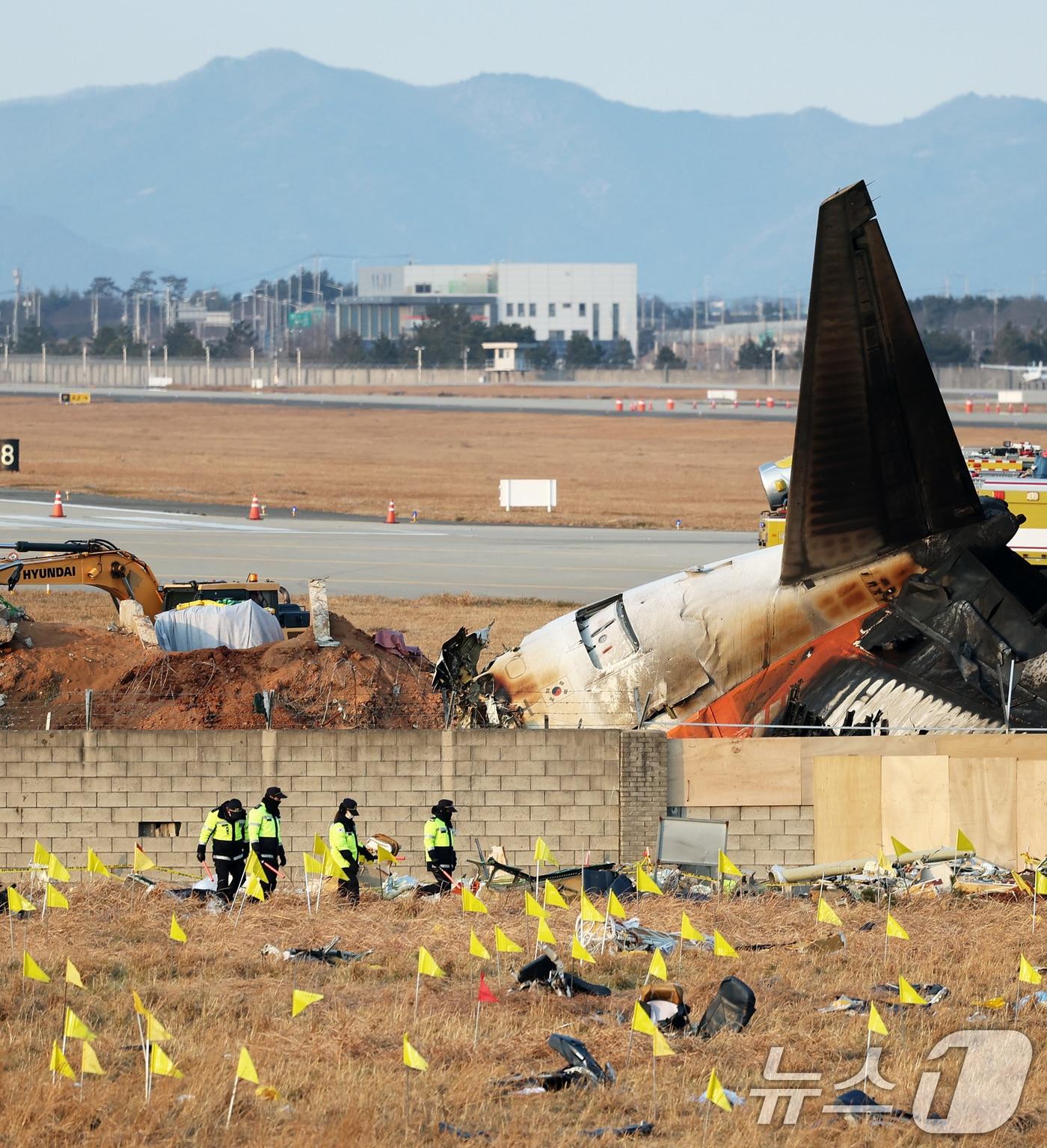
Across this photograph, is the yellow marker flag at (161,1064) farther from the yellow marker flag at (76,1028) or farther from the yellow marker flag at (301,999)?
the yellow marker flag at (301,999)

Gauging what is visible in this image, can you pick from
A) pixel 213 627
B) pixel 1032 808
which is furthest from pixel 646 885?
Result: pixel 213 627

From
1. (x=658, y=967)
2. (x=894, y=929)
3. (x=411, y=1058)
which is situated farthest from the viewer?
(x=894, y=929)

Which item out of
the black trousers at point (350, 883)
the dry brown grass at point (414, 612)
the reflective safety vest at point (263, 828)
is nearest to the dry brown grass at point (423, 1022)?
the black trousers at point (350, 883)

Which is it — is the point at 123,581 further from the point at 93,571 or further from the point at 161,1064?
the point at 161,1064

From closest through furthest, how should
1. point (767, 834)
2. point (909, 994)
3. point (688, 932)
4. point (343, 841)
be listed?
1. point (909, 994)
2. point (688, 932)
3. point (343, 841)
4. point (767, 834)

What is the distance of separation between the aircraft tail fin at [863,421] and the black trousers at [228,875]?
8.20m

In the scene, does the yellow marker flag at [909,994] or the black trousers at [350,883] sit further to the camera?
the black trousers at [350,883]

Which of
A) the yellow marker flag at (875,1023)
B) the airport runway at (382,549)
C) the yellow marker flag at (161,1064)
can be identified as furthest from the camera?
the airport runway at (382,549)

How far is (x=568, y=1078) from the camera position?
13.2 m

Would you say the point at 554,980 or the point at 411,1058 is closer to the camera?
the point at 411,1058

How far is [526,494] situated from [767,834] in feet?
171

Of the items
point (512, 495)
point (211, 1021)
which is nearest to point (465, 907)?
point (211, 1021)

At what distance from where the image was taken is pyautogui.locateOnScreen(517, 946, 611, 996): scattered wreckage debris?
15.5 metres

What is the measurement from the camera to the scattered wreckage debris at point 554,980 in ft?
51.0
